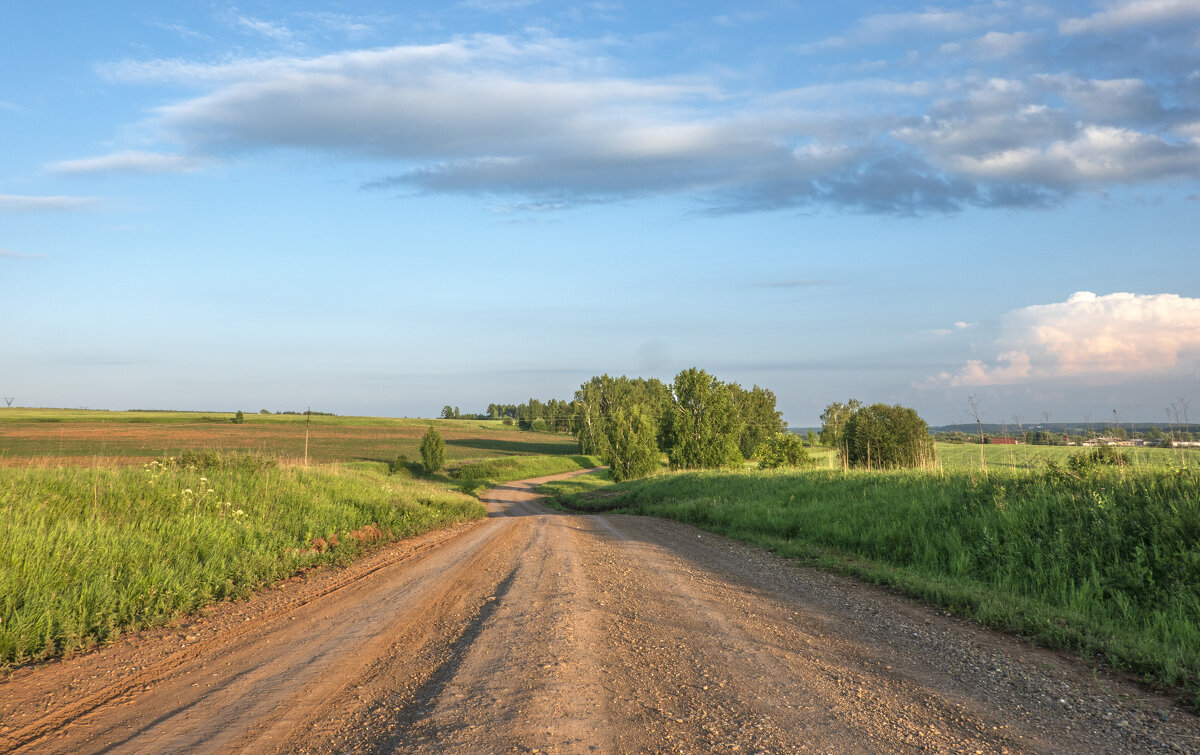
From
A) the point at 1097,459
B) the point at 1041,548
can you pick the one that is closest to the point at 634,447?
the point at 1097,459

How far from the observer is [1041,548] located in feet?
30.7

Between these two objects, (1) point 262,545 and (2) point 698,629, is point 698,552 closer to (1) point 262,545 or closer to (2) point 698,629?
(2) point 698,629

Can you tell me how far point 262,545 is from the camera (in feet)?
35.9

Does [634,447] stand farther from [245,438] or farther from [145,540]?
[245,438]

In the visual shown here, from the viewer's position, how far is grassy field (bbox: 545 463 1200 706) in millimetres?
6699

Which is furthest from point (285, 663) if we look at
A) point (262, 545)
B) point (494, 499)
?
point (494, 499)

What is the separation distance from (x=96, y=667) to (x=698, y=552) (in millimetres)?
9469

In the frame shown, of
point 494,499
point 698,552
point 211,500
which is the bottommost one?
point 494,499

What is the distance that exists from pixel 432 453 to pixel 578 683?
61891 mm

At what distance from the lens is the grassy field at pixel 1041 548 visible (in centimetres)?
670

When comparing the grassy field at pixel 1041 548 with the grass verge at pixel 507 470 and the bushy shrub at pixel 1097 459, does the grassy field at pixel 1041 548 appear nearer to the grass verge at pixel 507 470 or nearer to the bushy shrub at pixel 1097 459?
the bushy shrub at pixel 1097 459

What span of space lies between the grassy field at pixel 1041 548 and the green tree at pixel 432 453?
171ft

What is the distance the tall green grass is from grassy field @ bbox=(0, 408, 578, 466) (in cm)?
2759

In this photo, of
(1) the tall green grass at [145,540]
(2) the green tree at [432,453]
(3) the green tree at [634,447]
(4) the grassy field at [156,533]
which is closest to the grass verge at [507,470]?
(2) the green tree at [432,453]
